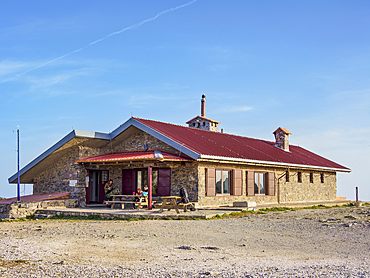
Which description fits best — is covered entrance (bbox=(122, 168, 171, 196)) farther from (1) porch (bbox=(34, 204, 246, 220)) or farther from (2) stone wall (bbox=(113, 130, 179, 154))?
(1) porch (bbox=(34, 204, 246, 220))

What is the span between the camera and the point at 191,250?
8.04 m

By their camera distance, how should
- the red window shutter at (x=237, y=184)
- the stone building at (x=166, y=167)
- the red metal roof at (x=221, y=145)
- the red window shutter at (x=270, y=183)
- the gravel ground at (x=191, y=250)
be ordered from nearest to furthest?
the gravel ground at (x=191, y=250) < the stone building at (x=166, y=167) < the red metal roof at (x=221, y=145) < the red window shutter at (x=237, y=184) < the red window shutter at (x=270, y=183)

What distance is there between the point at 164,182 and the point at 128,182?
2.22 meters

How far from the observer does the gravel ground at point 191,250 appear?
6.27 m

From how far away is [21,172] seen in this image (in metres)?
20.5

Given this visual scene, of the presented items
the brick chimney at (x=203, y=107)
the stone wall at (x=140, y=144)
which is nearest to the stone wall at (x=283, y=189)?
the stone wall at (x=140, y=144)

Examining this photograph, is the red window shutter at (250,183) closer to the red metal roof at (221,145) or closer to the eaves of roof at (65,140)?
the red metal roof at (221,145)

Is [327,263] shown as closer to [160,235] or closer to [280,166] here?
[160,235]

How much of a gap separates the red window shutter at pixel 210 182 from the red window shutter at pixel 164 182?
176 centimetres

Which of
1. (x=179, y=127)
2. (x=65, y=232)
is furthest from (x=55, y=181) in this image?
(x=65, y=232)

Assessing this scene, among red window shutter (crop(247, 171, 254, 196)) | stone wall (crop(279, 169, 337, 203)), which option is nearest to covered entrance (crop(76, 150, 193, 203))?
red window shutter (crop(247, 171, 254, 196))

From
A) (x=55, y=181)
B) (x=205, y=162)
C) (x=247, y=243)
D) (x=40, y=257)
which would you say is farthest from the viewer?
(x=55, y=181)

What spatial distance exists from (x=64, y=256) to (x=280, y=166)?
16.0m

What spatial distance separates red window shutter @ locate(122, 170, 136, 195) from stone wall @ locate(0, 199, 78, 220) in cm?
289
